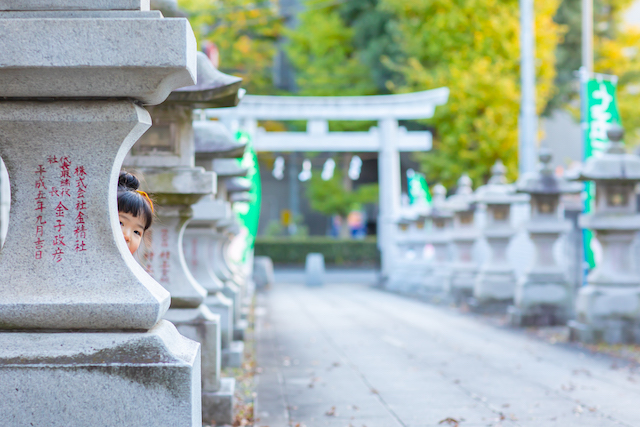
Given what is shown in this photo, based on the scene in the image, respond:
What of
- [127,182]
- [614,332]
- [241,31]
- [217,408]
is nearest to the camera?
[127,182]

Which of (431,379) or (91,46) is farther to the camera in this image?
(431,379)

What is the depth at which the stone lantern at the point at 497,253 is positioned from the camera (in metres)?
14.5

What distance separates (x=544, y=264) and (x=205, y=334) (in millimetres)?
8204

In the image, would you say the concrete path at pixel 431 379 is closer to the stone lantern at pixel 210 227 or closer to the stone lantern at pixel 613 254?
the stone lantern at pixel 210 227

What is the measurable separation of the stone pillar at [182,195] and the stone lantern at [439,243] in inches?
540

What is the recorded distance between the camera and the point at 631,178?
32.6ft

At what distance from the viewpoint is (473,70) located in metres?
22.9

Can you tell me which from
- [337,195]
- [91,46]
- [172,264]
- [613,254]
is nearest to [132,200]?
[91,46]

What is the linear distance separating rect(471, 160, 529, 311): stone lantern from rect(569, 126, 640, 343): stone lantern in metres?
4.17

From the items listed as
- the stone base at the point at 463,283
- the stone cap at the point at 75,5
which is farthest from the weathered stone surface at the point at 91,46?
the stone base at the point at 463,283

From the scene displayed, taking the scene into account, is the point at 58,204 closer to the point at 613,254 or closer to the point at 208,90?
the point at 208,90

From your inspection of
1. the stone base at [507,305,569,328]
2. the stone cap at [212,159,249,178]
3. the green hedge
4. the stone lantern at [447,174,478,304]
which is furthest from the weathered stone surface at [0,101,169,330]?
the green hedge

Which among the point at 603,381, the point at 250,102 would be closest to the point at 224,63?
the point at 250,102

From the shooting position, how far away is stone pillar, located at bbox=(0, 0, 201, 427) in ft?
9.37
